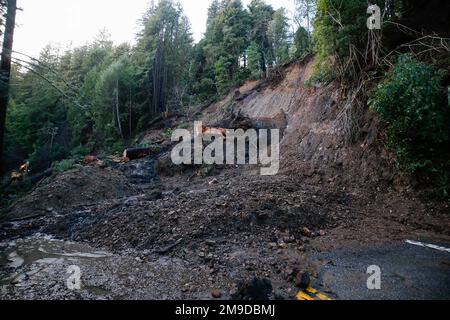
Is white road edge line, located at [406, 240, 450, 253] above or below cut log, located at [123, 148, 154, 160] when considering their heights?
below

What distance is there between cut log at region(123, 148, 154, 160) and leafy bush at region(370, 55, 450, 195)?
12084mm

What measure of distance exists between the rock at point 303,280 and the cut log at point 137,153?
509 inches

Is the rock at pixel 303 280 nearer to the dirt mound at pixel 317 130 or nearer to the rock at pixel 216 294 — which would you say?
the rock at pixel 216 294

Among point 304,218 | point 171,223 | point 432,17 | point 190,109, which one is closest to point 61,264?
point 171,223

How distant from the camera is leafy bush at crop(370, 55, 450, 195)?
5602 millimetres

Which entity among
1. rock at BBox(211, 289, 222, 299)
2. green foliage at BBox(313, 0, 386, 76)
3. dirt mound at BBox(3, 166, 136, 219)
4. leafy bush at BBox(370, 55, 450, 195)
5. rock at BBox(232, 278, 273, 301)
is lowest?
rock at BBox(211, 289, 222, 299)

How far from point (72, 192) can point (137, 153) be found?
19.2 ft

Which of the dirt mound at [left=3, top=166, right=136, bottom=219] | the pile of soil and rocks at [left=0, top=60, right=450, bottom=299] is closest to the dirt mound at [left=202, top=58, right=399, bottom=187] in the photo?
the pile of soil and rocks at [left=0, top=60, right=450, bottom=299]

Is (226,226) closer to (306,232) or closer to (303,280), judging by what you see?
(306,232)

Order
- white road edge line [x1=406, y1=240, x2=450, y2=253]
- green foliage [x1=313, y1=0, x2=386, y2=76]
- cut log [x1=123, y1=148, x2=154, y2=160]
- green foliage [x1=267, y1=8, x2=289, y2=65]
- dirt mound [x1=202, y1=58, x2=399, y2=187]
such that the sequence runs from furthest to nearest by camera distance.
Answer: green foliage [x1=267, y1=8, x2=289, y2=65], cut log [x1=123, y1=148, x2=154, y2=160], green foliage [x1=313, y1=0, x2=386, y2=76], dirt mound [x1=202, y1=58, x2=399, y2=187], white road edge line [x1=406, y1=240, x2=450, y2=253]

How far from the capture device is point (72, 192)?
31.3 feet

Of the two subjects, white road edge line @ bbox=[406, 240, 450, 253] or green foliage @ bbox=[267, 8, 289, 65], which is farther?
green foliage @ bbox=[267, 8, 289, 65]

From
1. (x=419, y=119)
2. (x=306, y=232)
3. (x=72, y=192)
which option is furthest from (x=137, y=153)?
(x=419, y=119)

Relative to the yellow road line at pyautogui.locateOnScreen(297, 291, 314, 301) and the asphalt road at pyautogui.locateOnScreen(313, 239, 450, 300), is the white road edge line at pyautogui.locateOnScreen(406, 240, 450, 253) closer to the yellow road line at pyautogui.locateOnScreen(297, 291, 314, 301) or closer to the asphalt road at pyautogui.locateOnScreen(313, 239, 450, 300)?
the asphalt road at pyautogui.locateOnScreen(313, 239, 450, 300)
